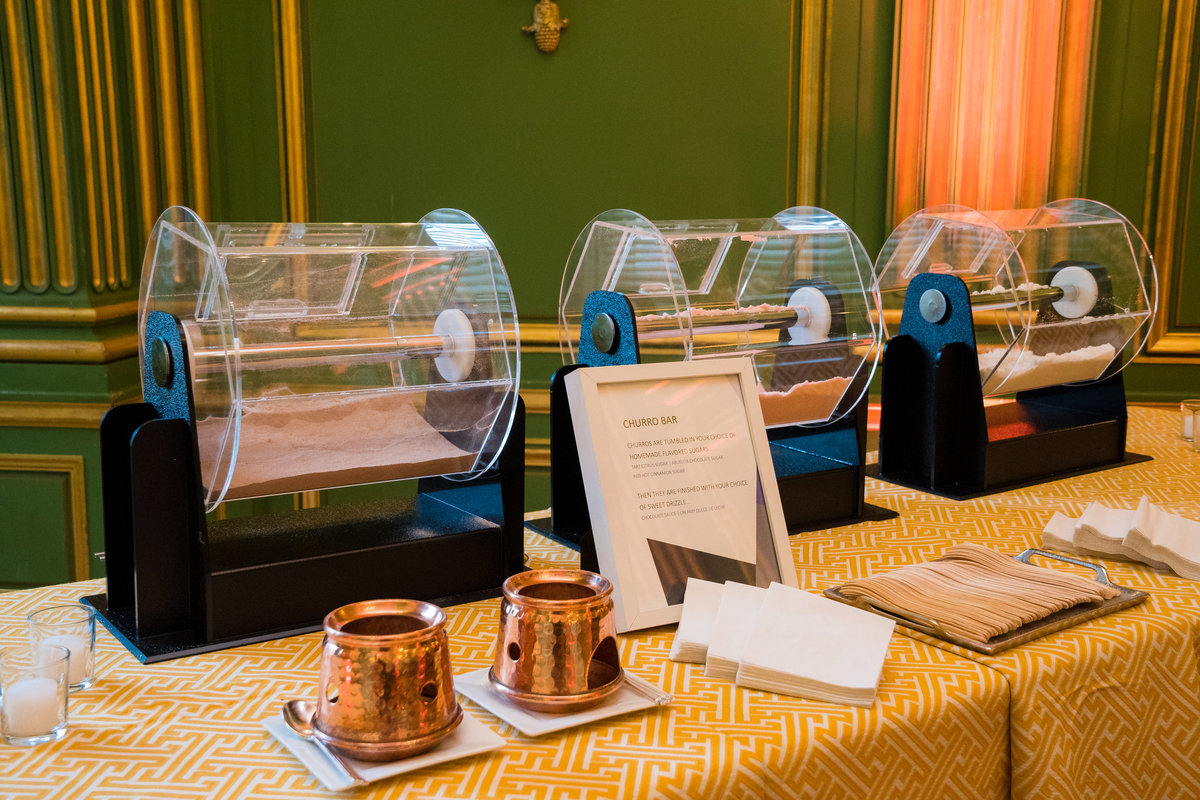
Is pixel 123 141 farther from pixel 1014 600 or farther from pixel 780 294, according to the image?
pixel 1014 600

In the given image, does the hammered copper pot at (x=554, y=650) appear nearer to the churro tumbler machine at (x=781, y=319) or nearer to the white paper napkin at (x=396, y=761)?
the white paper napkin at (x=396, y=761)

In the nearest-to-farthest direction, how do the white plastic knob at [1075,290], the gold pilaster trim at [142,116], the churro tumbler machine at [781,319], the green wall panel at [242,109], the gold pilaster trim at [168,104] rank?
the churro tumbler machine at [781,319] < the white plastic knob at [1075,290] < the gold pilaster trim at [142,116] < the gold pilaster trim at [168,104] < the green wall panel at [242,109]

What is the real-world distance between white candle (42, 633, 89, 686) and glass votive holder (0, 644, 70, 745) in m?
0.09

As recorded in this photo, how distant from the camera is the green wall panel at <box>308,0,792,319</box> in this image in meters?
3.08

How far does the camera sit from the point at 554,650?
925 millimetres

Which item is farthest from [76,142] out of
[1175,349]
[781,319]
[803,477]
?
[1175,349]

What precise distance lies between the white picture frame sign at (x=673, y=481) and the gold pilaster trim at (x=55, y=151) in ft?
6.33

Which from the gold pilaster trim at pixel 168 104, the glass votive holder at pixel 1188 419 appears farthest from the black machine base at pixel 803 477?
the gold pilaster trim at pixel 168 104

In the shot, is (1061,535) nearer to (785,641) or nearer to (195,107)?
(785,641)

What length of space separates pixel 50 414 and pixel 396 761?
7.24ft

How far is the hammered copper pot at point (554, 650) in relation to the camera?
0.92m

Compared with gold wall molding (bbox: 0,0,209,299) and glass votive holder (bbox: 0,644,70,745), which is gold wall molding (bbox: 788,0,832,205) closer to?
gold wall molding (bbox: 0,0,209,299)

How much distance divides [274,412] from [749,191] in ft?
7.86

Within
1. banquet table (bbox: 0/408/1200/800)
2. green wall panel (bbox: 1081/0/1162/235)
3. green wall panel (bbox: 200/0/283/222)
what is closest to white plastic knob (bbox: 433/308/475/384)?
banquet table (bbox: 0/408/1200/800)
